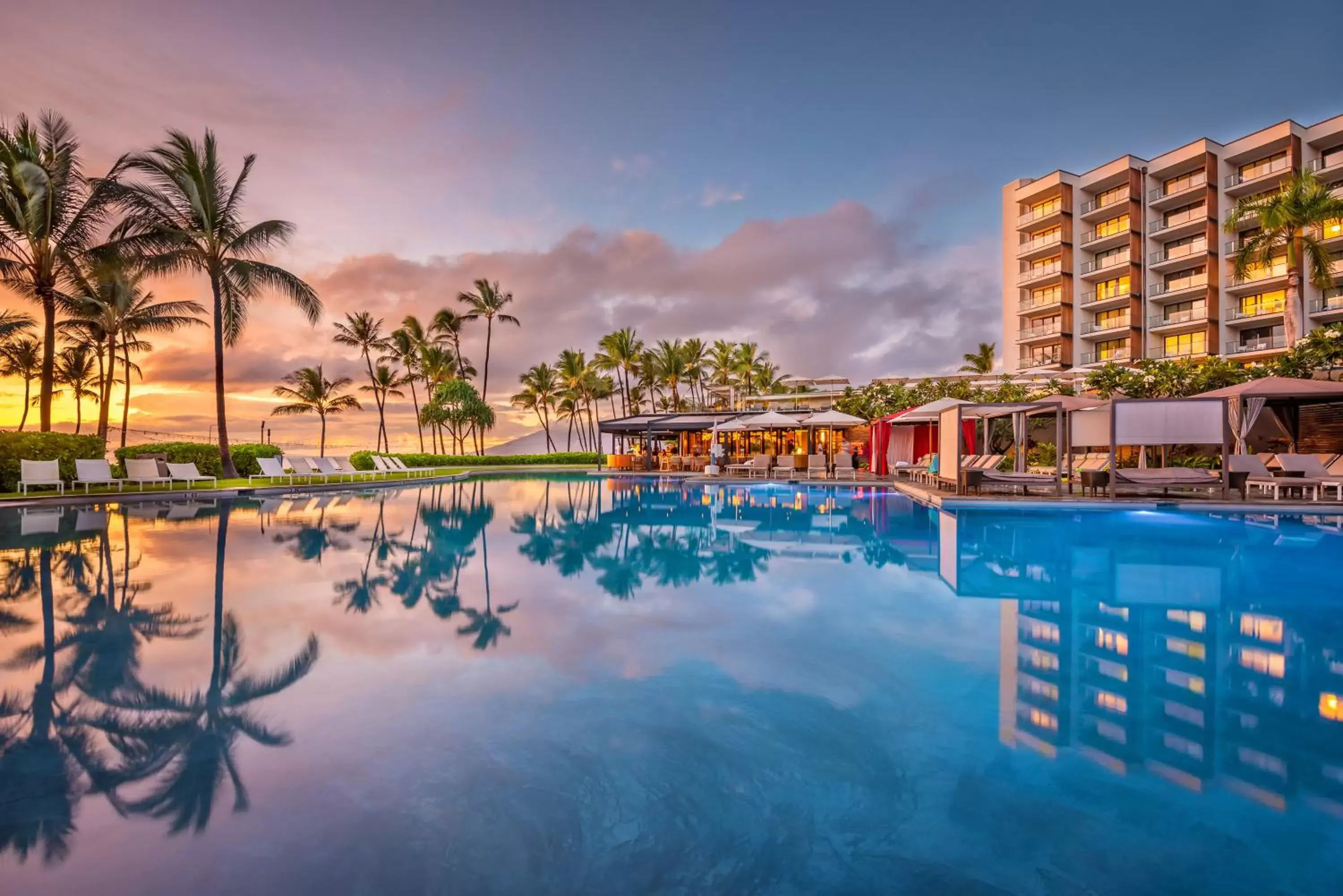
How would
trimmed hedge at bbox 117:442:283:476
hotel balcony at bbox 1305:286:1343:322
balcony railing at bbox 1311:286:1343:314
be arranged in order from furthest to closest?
balcony railing at bbox 1311:286:1343:314 → hotel balcony at bbox 1305:286:1343:322 → trimmed hedge at bbox 117:442:283:476

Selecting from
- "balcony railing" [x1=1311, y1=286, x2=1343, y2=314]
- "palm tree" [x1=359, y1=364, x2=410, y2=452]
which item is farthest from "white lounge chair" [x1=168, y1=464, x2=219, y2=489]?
"balcony railing" [x1=1311, y1=286, x2=1343, y2=314]

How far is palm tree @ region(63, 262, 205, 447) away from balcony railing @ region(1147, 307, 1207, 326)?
2000 inches

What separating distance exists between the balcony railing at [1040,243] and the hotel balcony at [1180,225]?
16.4 ft

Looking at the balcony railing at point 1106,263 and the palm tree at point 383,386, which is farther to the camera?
the palm tree at point 383,386

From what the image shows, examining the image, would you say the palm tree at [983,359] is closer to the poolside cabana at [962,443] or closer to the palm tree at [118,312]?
the poolside cabana at [962,443]

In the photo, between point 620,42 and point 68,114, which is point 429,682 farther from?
point 68,114

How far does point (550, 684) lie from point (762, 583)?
3348 millimetres

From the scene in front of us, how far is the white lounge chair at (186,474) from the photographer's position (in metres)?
17.2

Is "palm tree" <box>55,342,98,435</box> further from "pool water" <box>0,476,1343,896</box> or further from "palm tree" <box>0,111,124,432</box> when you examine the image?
"pool water" <box>0,476,1343,896</box>

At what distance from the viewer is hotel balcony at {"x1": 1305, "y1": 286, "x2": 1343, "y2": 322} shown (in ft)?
108

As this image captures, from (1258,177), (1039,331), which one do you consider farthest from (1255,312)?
(1039,331)

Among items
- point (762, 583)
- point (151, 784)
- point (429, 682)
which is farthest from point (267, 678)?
point (762, 583)

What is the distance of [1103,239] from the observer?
41.5 meters

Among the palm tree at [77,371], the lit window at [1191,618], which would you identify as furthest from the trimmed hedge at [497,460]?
the lit window at [1191,618]
